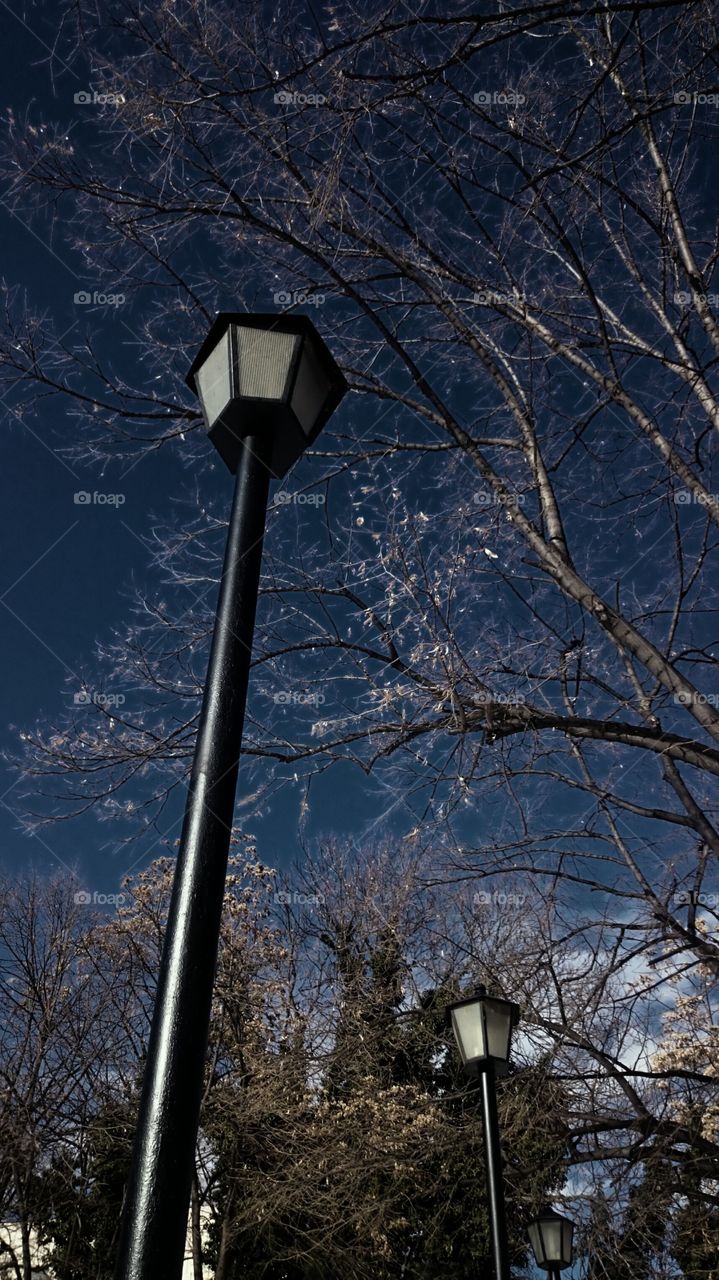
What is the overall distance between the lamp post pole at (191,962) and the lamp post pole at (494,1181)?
548 cm

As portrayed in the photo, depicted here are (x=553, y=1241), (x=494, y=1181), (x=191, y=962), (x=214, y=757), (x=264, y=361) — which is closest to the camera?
(x=191, y=962)

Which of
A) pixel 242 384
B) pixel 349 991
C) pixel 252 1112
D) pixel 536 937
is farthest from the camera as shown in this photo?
pixel 349 991

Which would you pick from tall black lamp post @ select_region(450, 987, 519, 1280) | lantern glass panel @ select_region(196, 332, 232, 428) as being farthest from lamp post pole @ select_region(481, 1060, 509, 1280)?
lantern glass panel @ select_region(196, 332, 232, 428)

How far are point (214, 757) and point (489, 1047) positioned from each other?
213 inches

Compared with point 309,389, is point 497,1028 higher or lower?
lower

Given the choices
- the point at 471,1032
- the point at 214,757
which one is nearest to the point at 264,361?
the point at 214,757

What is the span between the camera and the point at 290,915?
Result: 1694 centimetres

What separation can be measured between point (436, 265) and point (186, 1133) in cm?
582

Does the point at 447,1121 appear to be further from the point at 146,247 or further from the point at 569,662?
the point at 146,247

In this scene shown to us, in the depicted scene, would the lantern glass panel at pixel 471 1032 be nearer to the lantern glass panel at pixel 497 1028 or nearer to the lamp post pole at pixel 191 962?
the lantern glass panel at pixel 497 1028

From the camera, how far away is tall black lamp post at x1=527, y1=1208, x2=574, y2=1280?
9969mm

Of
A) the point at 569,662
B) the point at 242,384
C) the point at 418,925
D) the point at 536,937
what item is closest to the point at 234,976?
the point at 418,925

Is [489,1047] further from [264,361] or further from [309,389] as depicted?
[264,361]

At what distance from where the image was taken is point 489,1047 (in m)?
6.88
